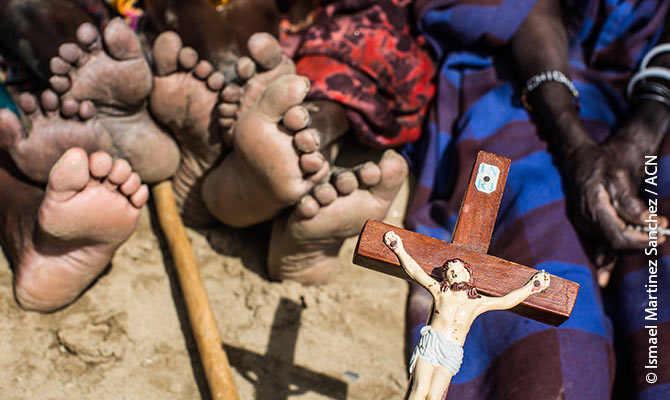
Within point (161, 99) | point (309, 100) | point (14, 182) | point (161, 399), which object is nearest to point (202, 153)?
point (161, 99)

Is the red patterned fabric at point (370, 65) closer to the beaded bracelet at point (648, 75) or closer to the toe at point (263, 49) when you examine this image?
the toe at point (263, 49)

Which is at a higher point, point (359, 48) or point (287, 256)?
point (359, 48)

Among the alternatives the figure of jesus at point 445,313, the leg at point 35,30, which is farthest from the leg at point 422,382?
the leg at point 35,30

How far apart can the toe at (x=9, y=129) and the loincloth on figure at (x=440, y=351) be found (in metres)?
0.87

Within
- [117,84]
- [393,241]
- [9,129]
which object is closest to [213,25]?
[117,84]

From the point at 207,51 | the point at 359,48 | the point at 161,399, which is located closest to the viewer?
the point at 161,399

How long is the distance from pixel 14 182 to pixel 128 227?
0.30 metres

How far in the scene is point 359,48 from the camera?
4.56ft

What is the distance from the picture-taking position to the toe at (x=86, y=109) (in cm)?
114

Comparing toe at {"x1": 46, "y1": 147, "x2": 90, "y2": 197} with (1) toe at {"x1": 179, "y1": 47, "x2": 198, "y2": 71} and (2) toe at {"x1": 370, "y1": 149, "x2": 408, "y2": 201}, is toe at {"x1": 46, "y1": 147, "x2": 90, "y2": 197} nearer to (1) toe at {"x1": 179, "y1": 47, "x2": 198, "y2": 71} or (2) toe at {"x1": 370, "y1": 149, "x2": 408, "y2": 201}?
(1) toe at {"x1": 179, "y1": 47, "x2": 198, "y2": 71}

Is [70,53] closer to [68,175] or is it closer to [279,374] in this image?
[68,175]

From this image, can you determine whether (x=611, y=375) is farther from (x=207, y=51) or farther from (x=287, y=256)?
(x=207, y=51)

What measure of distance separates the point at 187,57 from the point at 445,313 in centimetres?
79

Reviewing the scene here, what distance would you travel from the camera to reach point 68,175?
3.18ft
